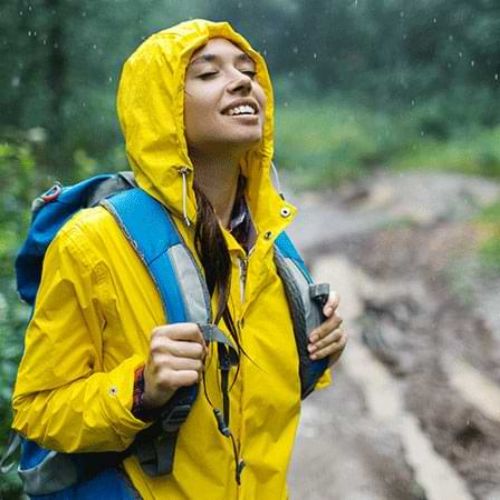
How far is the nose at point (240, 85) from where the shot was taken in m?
2.18

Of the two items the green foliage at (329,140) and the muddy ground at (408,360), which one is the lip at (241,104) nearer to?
the muddy ground at (408,360)

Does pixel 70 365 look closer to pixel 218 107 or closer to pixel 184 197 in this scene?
pixel 184 197

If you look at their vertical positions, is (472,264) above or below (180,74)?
below

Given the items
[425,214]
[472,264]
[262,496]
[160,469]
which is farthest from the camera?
[425,214]

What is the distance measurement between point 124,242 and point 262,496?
0.65m

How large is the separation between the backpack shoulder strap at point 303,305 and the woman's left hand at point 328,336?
14mm

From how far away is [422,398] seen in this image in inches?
271

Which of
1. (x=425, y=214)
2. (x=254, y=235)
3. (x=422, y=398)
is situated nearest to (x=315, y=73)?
(x=425, y=214)

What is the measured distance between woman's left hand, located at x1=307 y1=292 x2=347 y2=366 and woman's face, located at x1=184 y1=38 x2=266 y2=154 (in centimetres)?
42

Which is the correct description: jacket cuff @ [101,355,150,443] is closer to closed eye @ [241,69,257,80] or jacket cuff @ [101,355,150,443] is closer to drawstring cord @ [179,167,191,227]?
drawstring cord @ [179,167,191,227]

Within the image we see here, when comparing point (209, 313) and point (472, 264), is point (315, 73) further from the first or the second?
point (209, 313)

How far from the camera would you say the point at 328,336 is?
2203mm

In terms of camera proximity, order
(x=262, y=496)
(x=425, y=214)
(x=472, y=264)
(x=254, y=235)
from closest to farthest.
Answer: (x=262, y=496), (x=254, y=235), (x=472, y=264), (x=425, y=214)

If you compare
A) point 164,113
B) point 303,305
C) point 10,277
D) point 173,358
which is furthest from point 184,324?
point 10,277
